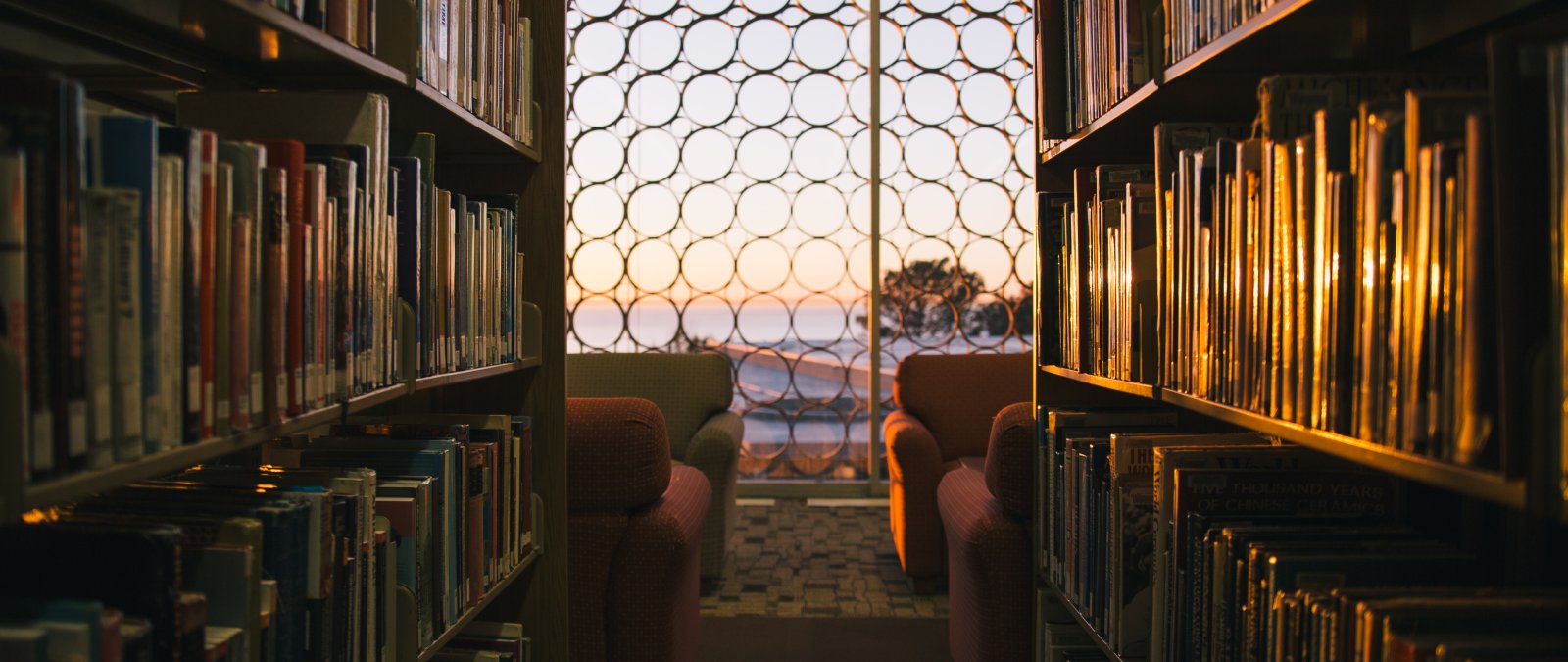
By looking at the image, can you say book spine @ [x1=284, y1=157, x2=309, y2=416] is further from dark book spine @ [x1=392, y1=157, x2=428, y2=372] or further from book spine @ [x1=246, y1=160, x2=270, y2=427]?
dark book spine @ [x1=392, y1=157, x2=428, y2=372]

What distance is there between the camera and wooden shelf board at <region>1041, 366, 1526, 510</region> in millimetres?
574

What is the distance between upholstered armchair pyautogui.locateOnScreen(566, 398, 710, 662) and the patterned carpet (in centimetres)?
93

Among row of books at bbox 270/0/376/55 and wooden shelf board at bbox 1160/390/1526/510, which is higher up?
row of books at bbox 270/0/376/55

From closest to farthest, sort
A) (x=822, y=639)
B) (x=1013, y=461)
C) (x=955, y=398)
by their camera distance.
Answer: (x=1013, y=461) → (x=822, y=639) → (x=955, y=398)

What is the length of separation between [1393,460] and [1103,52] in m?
0.85

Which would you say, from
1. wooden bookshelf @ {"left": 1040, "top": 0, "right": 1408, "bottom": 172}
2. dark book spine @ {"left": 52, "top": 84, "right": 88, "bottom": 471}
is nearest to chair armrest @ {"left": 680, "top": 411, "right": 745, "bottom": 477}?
wooden bookshelf @ {"left": 1040, "top": 0, "right": 1408, "bottom": 172}

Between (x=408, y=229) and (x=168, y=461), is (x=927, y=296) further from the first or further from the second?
(x=168, y=461)

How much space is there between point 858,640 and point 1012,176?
2.33 m

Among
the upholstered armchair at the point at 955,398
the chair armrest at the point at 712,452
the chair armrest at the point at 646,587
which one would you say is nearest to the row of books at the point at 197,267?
the chair armrest at the point at 646,587

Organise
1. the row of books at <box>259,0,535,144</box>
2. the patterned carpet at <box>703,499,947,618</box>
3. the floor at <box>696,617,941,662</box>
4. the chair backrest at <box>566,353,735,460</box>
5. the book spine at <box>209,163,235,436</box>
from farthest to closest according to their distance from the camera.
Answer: the chair backrest at <box>566,353,735,460</box>, the patterned carpet at <box>703,499,947,618</box>, the floor at <box>696,617,941,662</box>, the row of books at <box>259,0,535,144</box>, the book spine at <box>209,163,235,436</box>

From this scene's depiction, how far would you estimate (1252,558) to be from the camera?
0.91 metres

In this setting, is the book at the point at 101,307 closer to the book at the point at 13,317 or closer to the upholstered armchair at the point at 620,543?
the book at the point at 13,317

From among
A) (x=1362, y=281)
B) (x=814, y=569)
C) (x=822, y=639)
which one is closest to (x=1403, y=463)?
(x=1362, y=281)

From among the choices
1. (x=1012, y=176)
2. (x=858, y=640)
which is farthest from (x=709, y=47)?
(x=858, y=640)
